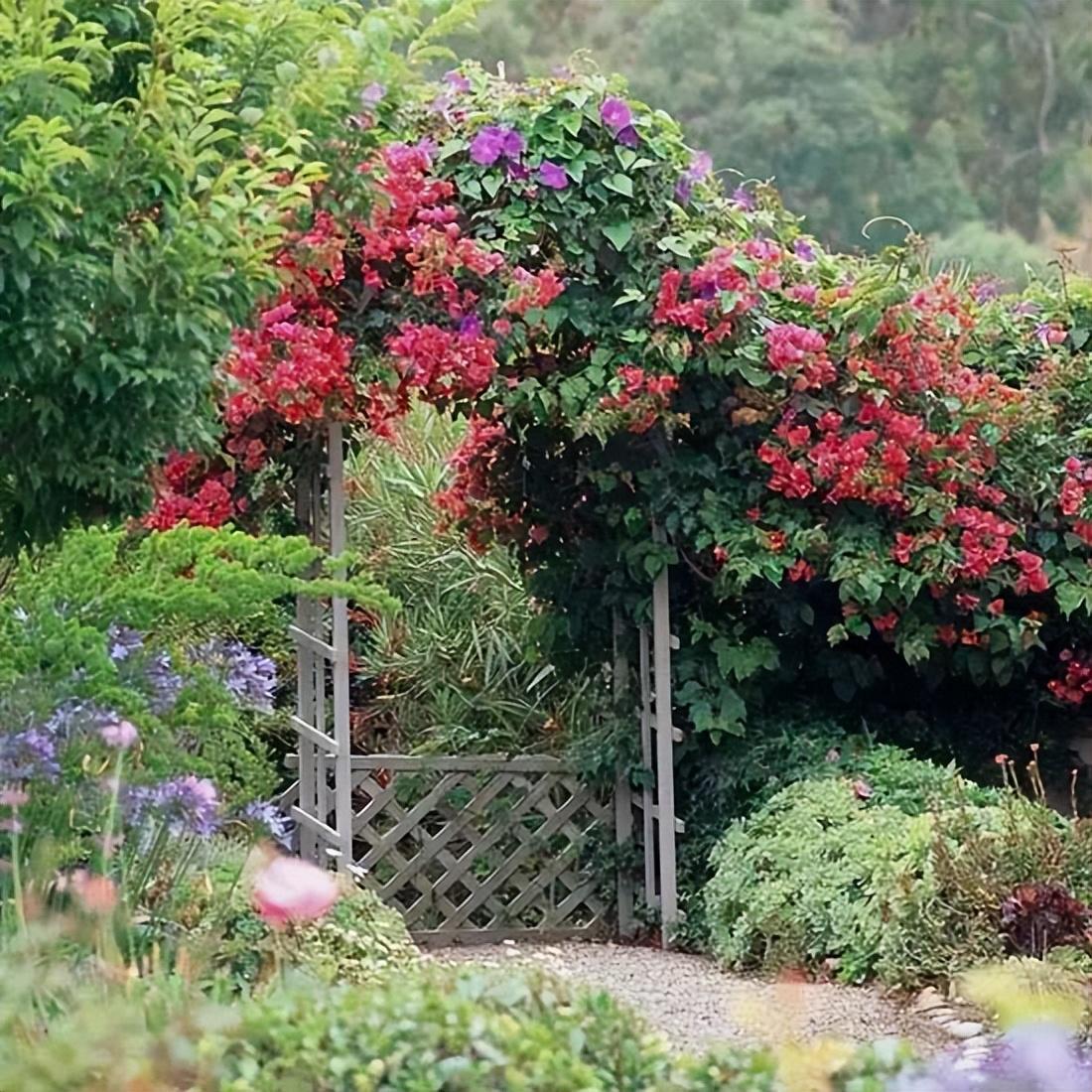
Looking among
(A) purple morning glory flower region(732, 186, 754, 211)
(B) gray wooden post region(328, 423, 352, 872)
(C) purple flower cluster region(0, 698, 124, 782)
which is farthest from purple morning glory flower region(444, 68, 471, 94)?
(C) purple flower cluster region(0, 698, 124, 782)

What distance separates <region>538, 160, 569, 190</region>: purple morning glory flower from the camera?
607cm

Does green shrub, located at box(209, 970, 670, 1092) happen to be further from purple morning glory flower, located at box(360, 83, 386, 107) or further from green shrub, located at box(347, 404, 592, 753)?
green shrub, located at box(347, 404, 592, 753)

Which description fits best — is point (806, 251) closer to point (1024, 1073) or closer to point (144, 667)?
point (144, 667)

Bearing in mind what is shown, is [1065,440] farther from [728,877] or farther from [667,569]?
[728,877]

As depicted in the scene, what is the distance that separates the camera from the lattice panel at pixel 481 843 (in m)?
7.09

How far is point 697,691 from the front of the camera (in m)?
6.60

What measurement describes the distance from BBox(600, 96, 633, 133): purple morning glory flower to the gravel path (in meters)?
2.64

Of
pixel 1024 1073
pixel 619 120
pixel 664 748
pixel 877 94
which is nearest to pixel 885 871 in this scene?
pixel 664 748

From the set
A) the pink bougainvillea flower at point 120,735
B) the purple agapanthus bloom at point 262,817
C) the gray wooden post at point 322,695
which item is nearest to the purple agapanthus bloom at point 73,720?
the pink bougainvillea flower at point 120,735

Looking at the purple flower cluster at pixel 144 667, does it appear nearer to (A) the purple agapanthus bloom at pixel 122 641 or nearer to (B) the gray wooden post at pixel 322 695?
(A) the purple agapanthus bloom at pixel 122 641

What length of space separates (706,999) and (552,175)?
2.60 meters

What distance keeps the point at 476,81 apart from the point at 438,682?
8.92 feet

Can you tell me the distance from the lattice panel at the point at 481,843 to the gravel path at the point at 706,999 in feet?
1.26

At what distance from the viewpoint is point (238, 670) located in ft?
16.6
